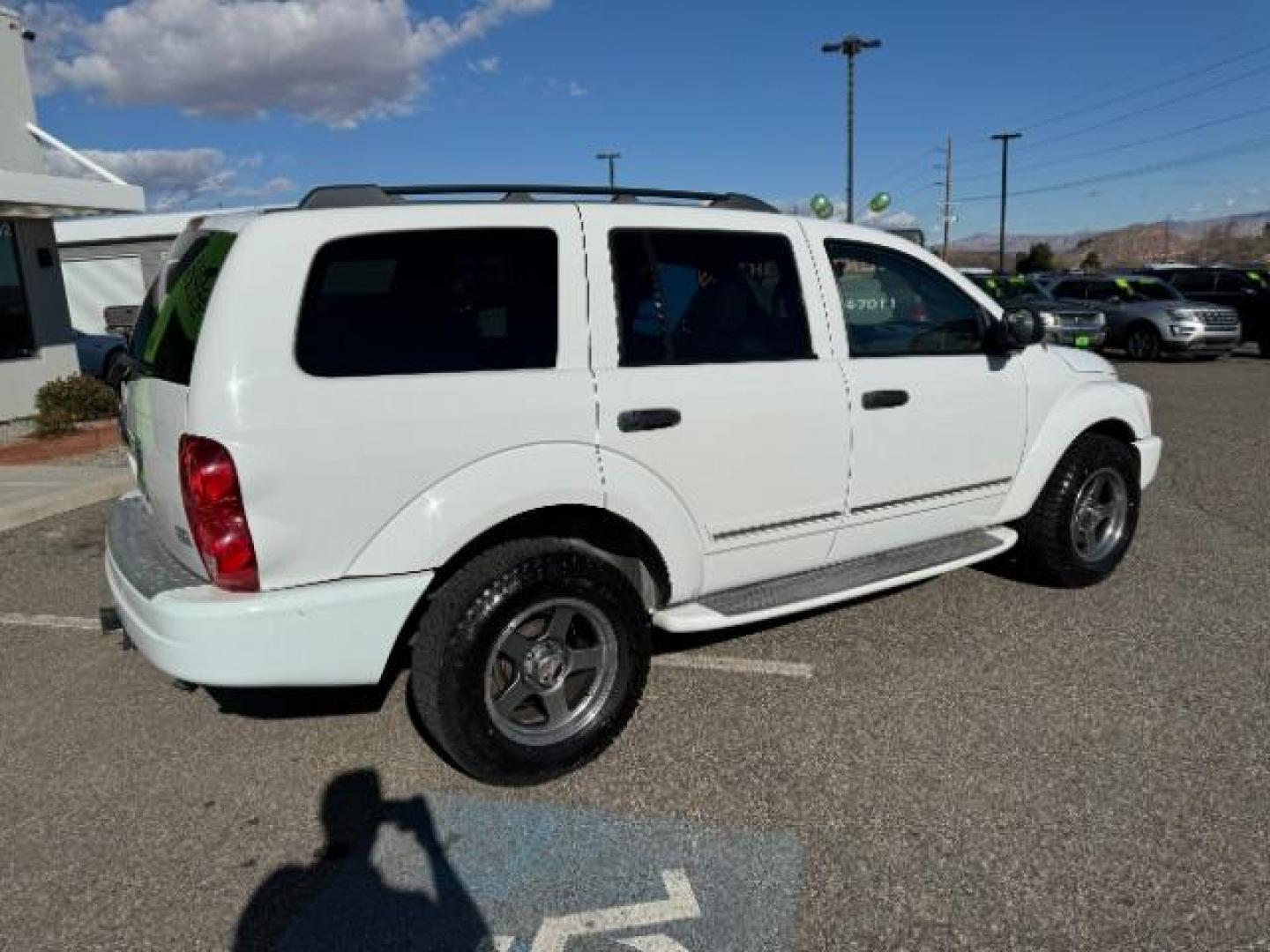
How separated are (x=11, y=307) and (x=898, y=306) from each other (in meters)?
11.5

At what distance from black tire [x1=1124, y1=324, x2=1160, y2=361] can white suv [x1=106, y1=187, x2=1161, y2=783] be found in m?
15.6

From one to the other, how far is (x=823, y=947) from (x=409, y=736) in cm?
172

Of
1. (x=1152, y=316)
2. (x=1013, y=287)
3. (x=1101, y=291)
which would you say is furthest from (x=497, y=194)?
(x=1013, y=287)

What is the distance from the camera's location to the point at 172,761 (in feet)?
10.7

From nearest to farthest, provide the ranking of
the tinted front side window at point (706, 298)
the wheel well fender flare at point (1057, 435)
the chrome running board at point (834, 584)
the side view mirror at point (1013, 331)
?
the tinted front side window at point (706, 298), the chrome running board at point (834, 584), the side view mirror at point (1013, 331), the wheel well fender flare at point (1057, 435)

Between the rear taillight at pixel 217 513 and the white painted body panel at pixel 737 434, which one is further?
the white painted body panel at pixel 737 434

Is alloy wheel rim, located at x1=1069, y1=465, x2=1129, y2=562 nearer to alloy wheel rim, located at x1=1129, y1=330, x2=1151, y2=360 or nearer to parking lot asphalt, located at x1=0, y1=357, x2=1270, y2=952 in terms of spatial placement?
parking lot asphalt, located at x1=0, y1=357, x2=1270, y2=952

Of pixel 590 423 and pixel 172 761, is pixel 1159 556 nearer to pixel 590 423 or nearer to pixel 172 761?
pixel 590 423

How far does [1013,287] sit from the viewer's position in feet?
66.4

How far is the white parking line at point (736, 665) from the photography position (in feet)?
12.6

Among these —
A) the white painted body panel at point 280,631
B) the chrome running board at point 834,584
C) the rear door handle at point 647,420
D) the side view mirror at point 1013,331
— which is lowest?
the chrome running board at point 834,584

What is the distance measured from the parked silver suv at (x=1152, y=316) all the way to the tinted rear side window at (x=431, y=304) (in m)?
17.4

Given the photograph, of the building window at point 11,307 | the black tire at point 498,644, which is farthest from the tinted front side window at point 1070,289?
the black tire at point 498,644

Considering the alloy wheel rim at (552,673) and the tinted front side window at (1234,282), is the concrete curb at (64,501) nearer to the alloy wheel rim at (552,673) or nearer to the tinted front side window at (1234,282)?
the alloy wheel rim at (552,673)
